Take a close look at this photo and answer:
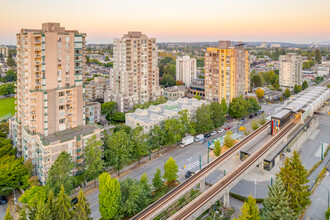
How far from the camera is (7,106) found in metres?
69.5

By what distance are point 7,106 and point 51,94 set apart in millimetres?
48629

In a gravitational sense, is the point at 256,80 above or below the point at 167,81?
above

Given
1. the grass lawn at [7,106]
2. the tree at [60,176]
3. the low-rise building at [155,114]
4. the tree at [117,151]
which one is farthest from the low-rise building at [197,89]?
the tree at [60,176]

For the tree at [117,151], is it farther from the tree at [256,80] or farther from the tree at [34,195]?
the tree at [256,80]

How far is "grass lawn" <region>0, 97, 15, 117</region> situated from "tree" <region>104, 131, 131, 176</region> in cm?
4176

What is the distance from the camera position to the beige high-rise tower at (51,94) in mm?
29578

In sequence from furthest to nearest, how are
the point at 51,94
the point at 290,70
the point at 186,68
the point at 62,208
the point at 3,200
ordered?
the point at 186,68 < the point at 290,70 < the point at 51,94 < the point at 3,200 < the point at 62,208

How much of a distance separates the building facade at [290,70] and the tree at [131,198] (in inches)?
2799

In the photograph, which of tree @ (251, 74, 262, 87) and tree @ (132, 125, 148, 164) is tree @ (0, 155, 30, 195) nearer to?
tree @ (132, 125, 148, 164)

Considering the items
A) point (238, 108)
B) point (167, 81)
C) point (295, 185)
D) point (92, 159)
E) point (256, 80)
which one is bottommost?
point (295, 185)

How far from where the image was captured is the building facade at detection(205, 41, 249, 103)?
5662cm

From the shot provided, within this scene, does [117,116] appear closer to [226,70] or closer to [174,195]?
[226,70]

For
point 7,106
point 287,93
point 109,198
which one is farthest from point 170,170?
point 7,106

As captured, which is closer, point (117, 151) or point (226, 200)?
point (226, 200)
